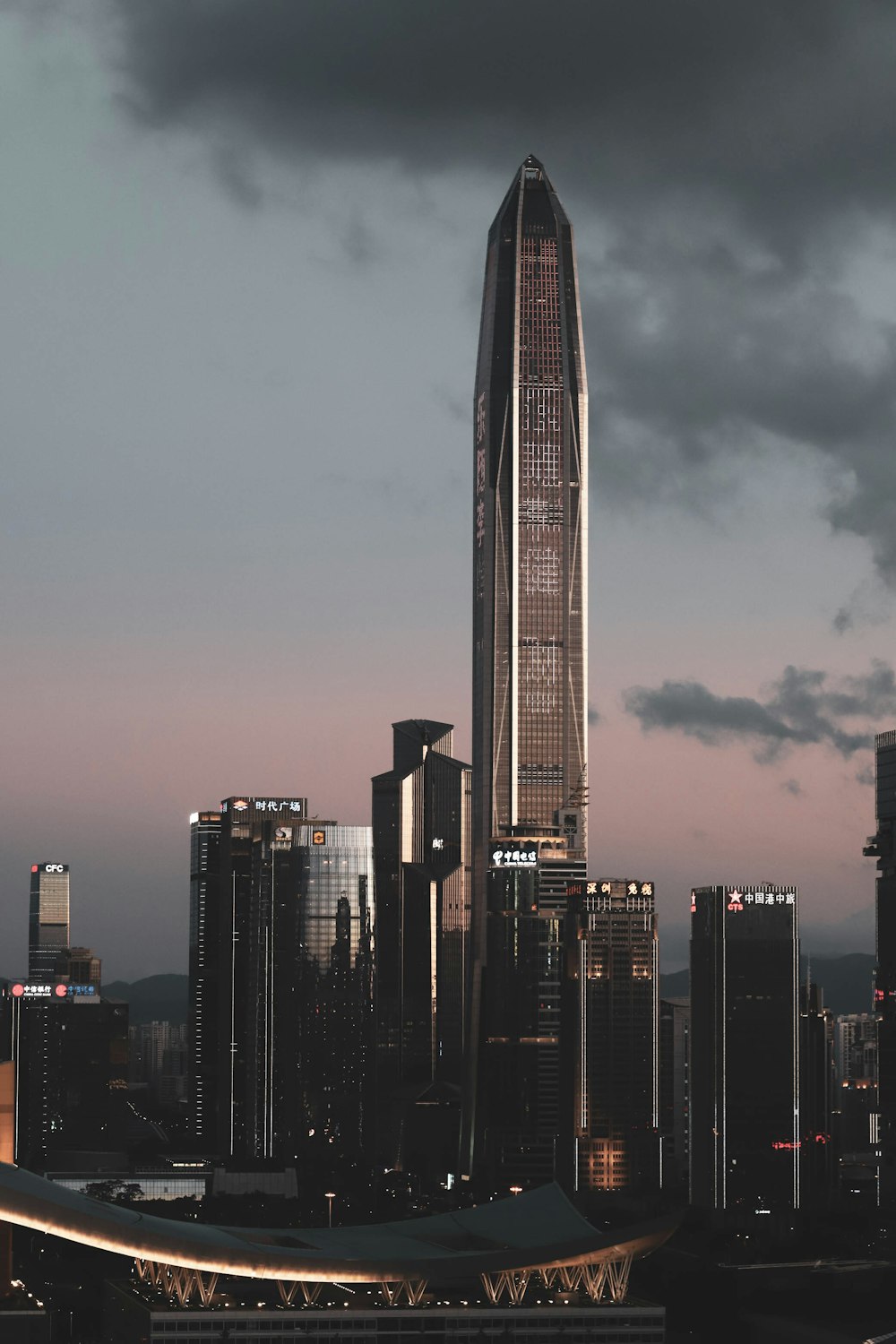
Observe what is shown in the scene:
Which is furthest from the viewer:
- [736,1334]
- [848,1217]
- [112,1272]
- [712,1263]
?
[848,1217]

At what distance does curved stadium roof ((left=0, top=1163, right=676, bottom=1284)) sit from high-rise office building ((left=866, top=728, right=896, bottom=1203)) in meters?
51.2

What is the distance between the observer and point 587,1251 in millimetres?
106625

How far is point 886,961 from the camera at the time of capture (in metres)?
170

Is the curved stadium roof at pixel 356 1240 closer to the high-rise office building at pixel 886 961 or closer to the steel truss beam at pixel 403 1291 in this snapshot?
the steel truss beam at pixel 403 1291

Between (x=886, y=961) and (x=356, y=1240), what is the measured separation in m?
68.1

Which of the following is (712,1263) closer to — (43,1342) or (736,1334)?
(736,1334)

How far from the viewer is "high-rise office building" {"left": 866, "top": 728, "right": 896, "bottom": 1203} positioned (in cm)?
16788

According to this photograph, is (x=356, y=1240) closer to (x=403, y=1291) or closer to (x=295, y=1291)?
(x=403, y=1291)

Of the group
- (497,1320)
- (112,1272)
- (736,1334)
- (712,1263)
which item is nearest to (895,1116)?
(712,1263)

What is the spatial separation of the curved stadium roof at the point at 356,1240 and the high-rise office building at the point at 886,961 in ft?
168

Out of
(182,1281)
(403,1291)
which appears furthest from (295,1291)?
(182,1281)

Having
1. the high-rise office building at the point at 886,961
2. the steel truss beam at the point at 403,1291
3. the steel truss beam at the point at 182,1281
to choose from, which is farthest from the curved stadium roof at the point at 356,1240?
the high-rise office building at the point at 886,961

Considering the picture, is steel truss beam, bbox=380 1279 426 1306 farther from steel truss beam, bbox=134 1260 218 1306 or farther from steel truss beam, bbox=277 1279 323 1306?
steel truss beam, bbox=134 1260 218 1306

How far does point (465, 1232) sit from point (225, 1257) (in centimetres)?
1937
